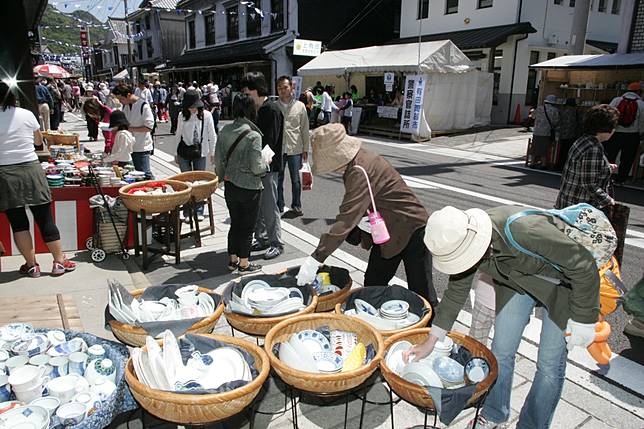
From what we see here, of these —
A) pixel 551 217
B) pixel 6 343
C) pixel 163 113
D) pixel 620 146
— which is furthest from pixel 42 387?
pixel 163 113

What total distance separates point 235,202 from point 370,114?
52.8ft

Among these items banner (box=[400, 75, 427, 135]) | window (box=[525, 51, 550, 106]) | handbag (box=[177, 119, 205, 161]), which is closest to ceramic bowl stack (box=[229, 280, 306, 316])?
handbag (box=[177, 119, 205, 161])

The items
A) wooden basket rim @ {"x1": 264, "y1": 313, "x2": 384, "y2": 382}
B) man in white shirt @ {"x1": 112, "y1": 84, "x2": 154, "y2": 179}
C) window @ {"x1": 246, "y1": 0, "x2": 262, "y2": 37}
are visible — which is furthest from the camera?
window @ {"x1": 246, "y1": 0, "x2": 262, "y2": 37}

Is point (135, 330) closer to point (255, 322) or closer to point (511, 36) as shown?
point (255, 322)

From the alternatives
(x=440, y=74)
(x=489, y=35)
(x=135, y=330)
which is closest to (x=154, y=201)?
(x=135, y=330)

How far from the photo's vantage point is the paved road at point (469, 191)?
5.04 m

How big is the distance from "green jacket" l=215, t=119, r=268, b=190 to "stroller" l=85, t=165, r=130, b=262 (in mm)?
1473

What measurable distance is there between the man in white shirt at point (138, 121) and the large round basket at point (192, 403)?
501cm

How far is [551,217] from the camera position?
2156mm

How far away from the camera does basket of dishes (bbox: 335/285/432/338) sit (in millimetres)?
2682

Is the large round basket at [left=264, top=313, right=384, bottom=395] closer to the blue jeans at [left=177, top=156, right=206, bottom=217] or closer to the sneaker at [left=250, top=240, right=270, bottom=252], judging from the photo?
the sneaker at [left=250, top=240, right=270, bottom=252]

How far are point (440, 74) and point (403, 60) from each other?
1390mm

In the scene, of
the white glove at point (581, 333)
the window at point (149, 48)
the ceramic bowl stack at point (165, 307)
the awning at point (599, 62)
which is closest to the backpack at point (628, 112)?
the awning at point (599, 62)

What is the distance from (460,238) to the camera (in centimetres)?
200
